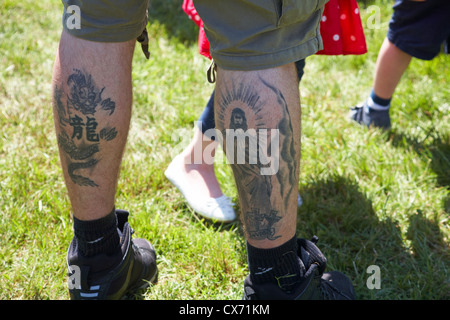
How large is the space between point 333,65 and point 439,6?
2.64 feet

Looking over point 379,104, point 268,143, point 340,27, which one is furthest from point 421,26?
point 268,143

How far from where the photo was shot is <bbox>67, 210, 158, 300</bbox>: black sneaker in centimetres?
132

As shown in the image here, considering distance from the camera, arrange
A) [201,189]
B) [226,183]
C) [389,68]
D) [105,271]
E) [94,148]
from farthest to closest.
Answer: [389,68] < [226,183] < [201,189] < [105,271] < [94,148]

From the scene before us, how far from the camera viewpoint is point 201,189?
72.2 inches

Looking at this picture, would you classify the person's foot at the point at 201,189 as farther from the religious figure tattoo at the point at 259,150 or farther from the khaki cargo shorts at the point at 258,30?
the khaki cargo shorts at the point at 258,30

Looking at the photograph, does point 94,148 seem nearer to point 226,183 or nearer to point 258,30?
point 258,30

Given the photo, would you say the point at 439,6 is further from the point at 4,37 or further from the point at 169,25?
the point at 4,37

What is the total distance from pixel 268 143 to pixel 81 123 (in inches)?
18.7

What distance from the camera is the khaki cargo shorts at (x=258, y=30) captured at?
39.3 inches

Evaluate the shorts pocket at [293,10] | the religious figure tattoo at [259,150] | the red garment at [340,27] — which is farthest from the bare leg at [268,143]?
the red garment at [340,27]

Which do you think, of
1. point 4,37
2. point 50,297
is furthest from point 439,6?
point 4,37

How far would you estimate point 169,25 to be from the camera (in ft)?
10.2

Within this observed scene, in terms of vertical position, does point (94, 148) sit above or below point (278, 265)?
above

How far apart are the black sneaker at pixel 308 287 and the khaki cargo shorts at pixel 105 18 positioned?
2.42 feet
